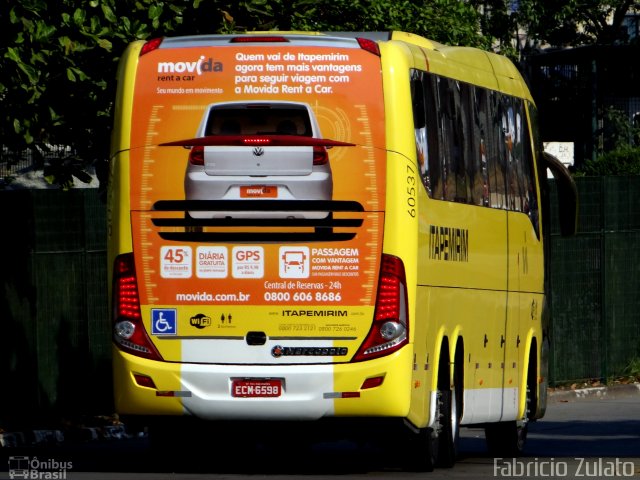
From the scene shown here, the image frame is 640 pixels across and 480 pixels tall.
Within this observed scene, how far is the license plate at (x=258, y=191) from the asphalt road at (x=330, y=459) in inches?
67.7

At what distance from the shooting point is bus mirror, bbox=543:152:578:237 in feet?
57.6

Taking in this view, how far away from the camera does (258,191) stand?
12.8 meters

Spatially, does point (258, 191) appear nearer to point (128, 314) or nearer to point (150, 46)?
point (128, 314)

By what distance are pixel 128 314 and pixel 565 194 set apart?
6318mm

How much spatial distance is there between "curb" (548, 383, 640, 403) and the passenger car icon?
12.0 meters

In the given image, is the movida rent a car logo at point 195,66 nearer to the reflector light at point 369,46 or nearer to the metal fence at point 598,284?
the reflector light at point 369,46

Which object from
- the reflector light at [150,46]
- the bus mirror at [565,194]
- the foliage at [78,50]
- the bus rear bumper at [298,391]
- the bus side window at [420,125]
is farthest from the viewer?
the bus mirror at [565,194]

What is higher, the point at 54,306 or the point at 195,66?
the point at 195,66

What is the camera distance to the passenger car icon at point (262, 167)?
12.8 meters

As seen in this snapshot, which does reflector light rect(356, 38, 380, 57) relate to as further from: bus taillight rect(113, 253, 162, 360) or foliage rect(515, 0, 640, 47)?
foliage rect(515, 0, 640, 47)

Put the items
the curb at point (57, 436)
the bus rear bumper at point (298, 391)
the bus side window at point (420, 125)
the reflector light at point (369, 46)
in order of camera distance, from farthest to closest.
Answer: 1. the curb at point (57, 436)
2. the bus side window at point (420, 125)
3. the reflector light at point (369, 46)
4. the bus rear bumper at point (298, 391)

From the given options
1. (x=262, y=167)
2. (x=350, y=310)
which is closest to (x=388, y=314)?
(x=350, y=310)

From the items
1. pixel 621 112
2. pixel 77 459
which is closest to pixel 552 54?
pixel 621 112

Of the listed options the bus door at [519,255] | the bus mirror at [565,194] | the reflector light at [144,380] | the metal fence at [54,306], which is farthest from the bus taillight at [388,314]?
the metal fence at [54,306]
